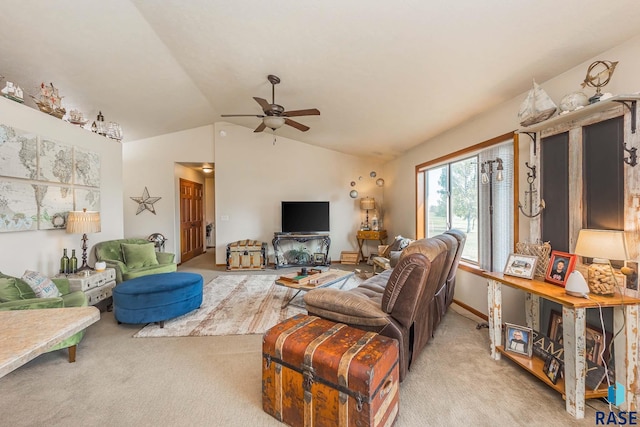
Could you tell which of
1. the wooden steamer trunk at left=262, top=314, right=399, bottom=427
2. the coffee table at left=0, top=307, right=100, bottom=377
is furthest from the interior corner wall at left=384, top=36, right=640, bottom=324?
the coffee table at left=0, top=307, right=100, bottom=377

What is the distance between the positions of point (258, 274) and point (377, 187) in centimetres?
359

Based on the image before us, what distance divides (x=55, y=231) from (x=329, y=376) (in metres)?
3.83

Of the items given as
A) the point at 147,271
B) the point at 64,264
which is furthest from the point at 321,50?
the point at 64,264

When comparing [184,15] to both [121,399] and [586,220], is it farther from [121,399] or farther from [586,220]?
[586,220]

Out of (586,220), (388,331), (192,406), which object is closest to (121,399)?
(192,406)

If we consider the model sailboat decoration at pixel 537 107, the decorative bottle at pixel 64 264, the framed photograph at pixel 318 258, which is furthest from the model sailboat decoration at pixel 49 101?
the model sailboat decoration at pixel 537 107

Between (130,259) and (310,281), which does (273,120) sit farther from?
(130,259)

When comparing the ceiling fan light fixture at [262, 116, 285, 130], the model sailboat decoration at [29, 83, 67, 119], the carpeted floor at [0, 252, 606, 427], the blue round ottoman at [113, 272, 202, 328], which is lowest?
the carpeted floor at [0, 252, 606, 427]

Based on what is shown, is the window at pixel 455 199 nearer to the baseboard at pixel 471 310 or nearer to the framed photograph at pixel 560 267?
the baseboard at pixel 471 310

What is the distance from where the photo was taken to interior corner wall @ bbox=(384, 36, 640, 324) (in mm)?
1825

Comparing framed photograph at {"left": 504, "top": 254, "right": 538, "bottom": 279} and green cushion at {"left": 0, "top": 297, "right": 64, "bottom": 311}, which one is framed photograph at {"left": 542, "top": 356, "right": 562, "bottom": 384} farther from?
green cushion at {"left": 0, "top": 297, "right": 64, "bottom": 311}

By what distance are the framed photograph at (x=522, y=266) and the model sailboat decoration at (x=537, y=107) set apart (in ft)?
3.84

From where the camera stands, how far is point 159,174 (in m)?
5.96

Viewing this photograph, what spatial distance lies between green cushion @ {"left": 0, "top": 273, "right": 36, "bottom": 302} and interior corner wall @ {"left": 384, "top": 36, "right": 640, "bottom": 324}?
4.58m
